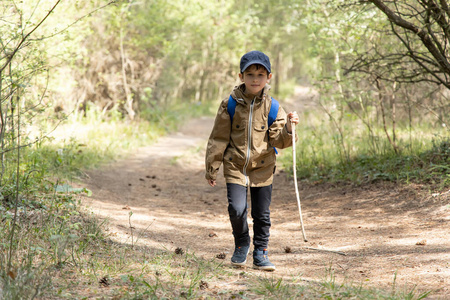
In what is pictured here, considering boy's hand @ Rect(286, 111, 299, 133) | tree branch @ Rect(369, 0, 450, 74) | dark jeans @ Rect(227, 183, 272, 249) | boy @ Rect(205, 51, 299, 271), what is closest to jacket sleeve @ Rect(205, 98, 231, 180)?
boy @ Rect(205, 51, 299, 271)

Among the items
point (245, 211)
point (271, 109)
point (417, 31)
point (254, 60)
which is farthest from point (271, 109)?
point (417, 31)

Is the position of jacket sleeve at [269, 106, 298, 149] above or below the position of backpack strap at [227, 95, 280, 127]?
below

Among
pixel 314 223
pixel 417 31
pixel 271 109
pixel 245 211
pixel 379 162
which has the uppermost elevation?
pixel 417 31

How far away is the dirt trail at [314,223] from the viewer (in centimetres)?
402

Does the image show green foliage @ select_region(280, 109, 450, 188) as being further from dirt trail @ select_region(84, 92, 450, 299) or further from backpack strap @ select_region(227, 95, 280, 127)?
backpack strap @ select_region(227, 95, 280, 127)

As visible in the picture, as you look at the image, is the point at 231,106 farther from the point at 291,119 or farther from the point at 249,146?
the point at 291,119

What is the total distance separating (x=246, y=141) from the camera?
4.05 m

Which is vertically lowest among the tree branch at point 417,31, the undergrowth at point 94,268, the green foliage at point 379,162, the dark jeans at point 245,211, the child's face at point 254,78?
the undergrowth at point 94,268

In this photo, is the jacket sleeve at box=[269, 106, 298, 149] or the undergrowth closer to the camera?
the undergrowth

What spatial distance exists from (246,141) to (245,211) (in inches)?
24.7

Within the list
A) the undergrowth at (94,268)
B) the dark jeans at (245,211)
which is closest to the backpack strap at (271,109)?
the dark jeans at (245,211)

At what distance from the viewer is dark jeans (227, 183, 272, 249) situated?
4035mm

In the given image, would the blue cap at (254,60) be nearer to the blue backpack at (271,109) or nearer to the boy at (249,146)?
the boy at (249,146)

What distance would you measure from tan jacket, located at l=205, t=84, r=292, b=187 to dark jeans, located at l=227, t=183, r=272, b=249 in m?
0.08
